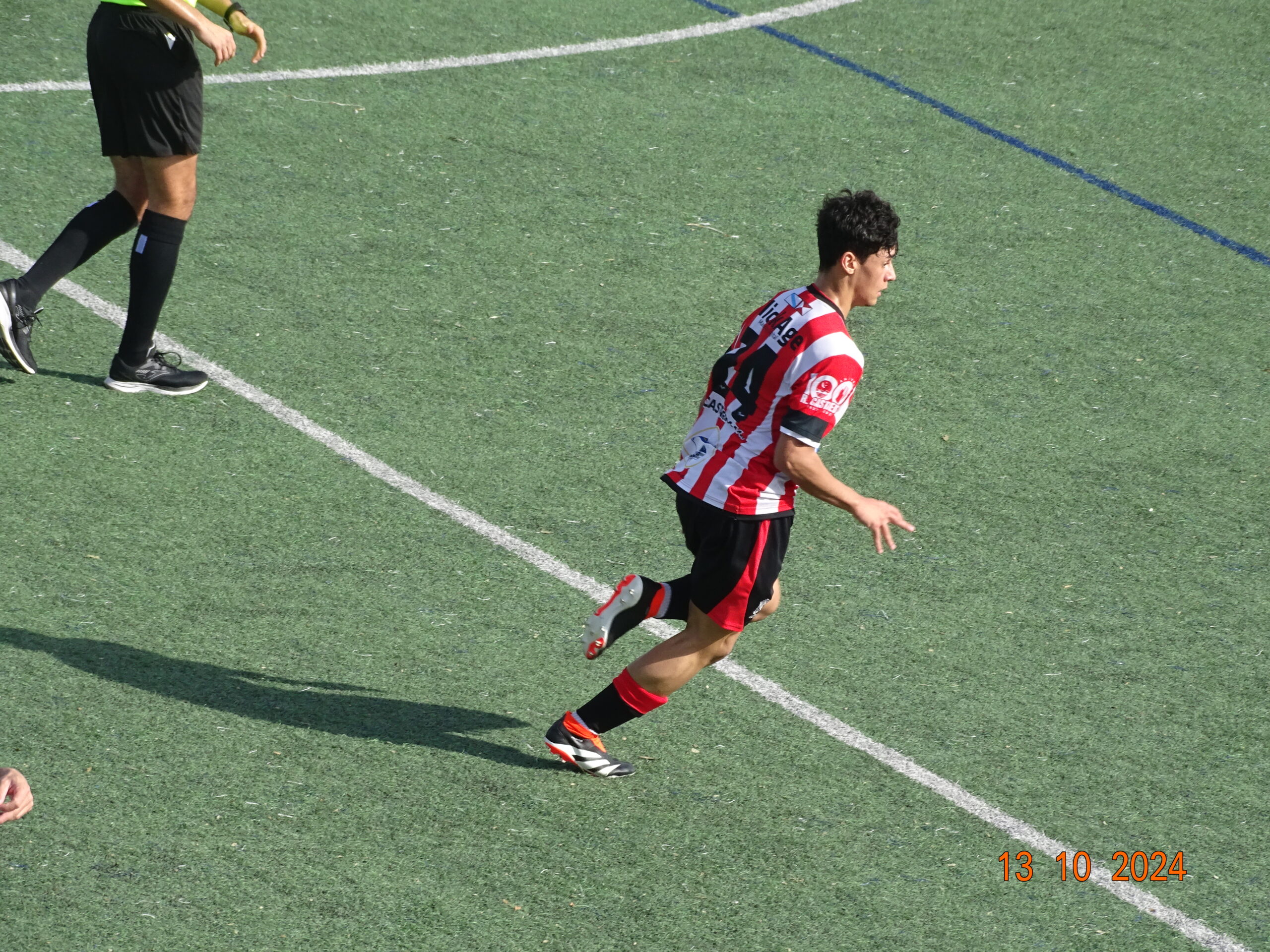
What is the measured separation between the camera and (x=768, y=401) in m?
4.27

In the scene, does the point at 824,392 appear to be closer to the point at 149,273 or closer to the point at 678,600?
the point at 678,600

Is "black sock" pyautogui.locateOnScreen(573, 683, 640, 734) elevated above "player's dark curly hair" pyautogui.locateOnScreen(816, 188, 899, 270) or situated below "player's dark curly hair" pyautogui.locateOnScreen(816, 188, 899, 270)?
below

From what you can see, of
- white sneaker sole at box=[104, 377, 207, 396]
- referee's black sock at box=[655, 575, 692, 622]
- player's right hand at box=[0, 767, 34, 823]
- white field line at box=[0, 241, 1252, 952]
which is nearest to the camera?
player's right hand at box=[0, 767, 34, 823]

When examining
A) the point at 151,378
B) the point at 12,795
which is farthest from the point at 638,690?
the point at 151,378

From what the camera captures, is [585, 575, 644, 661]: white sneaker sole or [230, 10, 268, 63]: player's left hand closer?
[585, 575, 644, 661]: white sneaker sole

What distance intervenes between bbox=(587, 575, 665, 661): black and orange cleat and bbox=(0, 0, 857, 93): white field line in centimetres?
579

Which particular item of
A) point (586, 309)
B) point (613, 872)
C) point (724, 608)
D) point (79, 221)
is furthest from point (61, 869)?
point (586, 309)

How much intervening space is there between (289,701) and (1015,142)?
261 inches

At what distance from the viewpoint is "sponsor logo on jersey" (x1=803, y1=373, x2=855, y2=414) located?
13.5ft

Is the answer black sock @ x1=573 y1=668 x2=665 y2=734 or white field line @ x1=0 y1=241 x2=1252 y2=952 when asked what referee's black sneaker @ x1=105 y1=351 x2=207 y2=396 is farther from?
black sock @ x1=573 y1=668 x2=665 y2=734

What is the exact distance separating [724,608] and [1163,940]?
1.47 m

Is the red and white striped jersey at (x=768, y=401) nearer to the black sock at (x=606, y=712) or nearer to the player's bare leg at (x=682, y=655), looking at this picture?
the player's bare leg at (x=682, y=655)

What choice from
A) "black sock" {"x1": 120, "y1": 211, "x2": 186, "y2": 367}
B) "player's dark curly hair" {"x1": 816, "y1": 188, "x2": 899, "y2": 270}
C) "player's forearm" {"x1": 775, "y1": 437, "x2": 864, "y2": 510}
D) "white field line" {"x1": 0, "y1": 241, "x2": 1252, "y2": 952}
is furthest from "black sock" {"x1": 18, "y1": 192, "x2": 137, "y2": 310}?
"player's forearm" {"x1": 775, "y1": 437, "x2": 864, "y2": 510}

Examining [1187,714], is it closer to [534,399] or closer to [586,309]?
[534,399]
